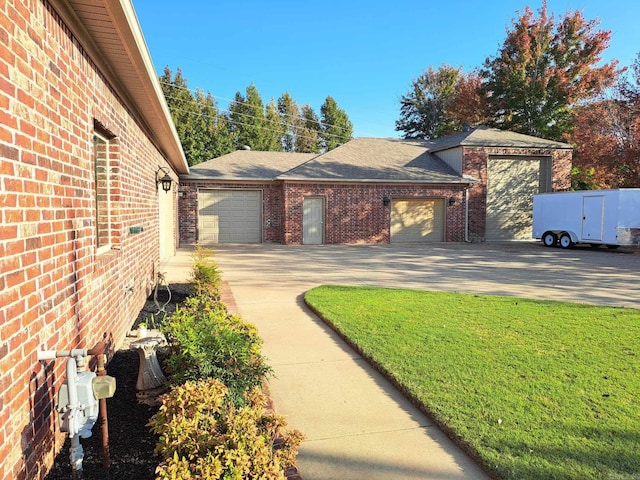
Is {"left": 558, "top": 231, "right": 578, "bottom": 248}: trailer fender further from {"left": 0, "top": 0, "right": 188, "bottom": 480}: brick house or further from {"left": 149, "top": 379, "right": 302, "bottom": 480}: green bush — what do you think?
{"left": 149, "top": 379, "right": 302, "bottom": 480}: green bush

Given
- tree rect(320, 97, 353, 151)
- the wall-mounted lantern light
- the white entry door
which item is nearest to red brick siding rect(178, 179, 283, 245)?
the white entry door

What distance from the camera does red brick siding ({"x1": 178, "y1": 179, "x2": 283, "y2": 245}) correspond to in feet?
61.0

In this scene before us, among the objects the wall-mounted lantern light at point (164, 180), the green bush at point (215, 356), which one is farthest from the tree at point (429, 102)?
the green bush at point (215, 356)

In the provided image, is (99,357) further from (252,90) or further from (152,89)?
(252,90)

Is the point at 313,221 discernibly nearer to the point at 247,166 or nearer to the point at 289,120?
the point at 247,166

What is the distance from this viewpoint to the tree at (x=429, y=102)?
1549 inches

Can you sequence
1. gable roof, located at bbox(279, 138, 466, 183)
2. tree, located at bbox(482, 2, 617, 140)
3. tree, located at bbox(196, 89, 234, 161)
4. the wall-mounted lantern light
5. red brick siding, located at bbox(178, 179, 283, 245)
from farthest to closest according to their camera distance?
1. tree, located at bbox(196, 89, 234, 161)
2. tree, located at bbox(482, 2, 617, 140)
3. gable roof, located at bbox(279, 138, 466, 183)
4. red brick siding, located at bbox(178, 179, 283, 245)
5. the wall-mounted lantern light

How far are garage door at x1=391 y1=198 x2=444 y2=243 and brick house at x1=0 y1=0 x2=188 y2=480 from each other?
1582 centimetres

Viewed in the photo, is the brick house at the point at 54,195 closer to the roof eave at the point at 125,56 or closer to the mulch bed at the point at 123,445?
the roof eave at the point at 125,56

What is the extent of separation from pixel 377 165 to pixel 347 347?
53.8 feet

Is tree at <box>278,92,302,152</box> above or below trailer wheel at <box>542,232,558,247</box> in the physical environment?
above

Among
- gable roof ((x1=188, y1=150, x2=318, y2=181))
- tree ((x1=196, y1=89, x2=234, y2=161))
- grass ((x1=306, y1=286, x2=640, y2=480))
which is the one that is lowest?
grass ((x1=306, y1=286, x2=640, y2=480))

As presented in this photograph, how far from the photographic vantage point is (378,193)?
63.6ft

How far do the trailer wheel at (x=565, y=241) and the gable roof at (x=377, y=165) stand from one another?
469 cm
